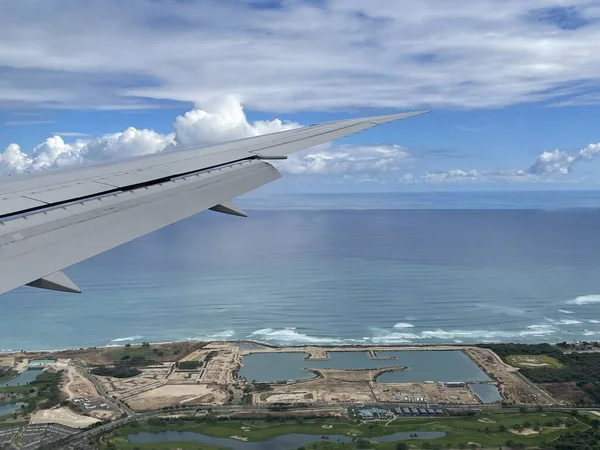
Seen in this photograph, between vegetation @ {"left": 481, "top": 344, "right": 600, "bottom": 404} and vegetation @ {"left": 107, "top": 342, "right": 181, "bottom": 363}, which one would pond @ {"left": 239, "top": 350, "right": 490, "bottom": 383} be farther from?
vegetation @ {"left": 107, "top": 342, "right": 181, "bottom": 363}

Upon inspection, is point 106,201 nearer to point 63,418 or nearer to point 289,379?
point 63,418

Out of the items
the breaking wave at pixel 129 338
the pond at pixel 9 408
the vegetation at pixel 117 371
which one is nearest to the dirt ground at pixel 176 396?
the vegetation at pixel 117 371

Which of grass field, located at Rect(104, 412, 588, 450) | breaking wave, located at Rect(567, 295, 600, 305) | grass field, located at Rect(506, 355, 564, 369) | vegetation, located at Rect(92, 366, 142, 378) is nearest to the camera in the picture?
grass field, located at Rect(104, 412, 588, 450)

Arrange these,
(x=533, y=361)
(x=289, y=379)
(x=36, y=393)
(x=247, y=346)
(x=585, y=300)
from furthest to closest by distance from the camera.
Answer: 1. (x=585, y=300)
2. (x=247, y=346)
3. (x=533, y=361)
4. (x=289, y=379)
5. (x=36, y=393)

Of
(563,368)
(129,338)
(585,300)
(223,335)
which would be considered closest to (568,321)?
(585,300)

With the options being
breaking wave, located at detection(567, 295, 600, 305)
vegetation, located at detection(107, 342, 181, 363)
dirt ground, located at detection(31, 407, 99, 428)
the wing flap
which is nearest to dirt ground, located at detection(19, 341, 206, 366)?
vegetation, located at detection(107, 342, 181, 363)

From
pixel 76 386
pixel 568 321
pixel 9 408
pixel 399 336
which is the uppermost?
pixel 9 408

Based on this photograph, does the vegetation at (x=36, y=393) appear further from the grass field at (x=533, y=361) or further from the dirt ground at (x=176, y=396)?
the grass field at (x=533, y=361)
